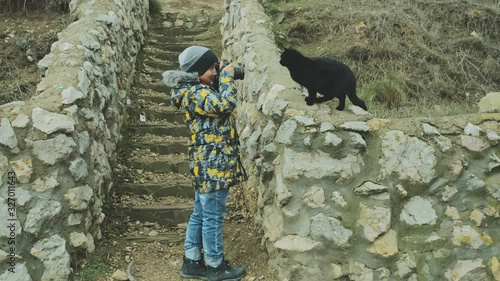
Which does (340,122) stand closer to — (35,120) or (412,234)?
(412,234)

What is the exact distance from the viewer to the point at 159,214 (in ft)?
16.8

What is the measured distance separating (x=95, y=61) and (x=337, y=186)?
8.74ft

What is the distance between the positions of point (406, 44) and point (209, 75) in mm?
4973

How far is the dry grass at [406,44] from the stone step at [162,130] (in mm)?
2219

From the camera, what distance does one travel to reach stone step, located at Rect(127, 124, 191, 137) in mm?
6344

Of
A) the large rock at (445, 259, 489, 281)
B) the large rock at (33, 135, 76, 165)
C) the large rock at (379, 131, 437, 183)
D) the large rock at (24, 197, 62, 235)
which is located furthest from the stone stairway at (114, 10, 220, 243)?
the large rock at (445, 259, 489, 281)

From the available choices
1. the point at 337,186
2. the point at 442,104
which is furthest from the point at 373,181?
the point at 442,104

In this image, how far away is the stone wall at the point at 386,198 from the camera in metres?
3.83

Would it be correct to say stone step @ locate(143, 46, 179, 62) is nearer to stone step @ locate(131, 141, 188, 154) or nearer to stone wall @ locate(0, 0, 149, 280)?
stone step @ locate(131, 141, 188, 154)

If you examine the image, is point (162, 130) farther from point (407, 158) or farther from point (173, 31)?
point (407, 158)

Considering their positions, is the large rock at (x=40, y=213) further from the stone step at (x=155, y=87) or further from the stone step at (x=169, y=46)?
the stone step at (x=169, y=46)

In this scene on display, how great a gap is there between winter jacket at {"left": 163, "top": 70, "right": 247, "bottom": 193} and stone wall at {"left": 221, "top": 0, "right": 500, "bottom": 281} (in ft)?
1.21

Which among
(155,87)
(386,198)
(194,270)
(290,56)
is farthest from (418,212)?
(155,87)

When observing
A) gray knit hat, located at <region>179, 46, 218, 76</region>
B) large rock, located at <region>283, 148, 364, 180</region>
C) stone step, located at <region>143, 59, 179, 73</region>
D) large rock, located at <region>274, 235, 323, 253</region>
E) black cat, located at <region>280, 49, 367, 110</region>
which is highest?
gray knit hat, located at <region>179, 46, 218, 76</region>
